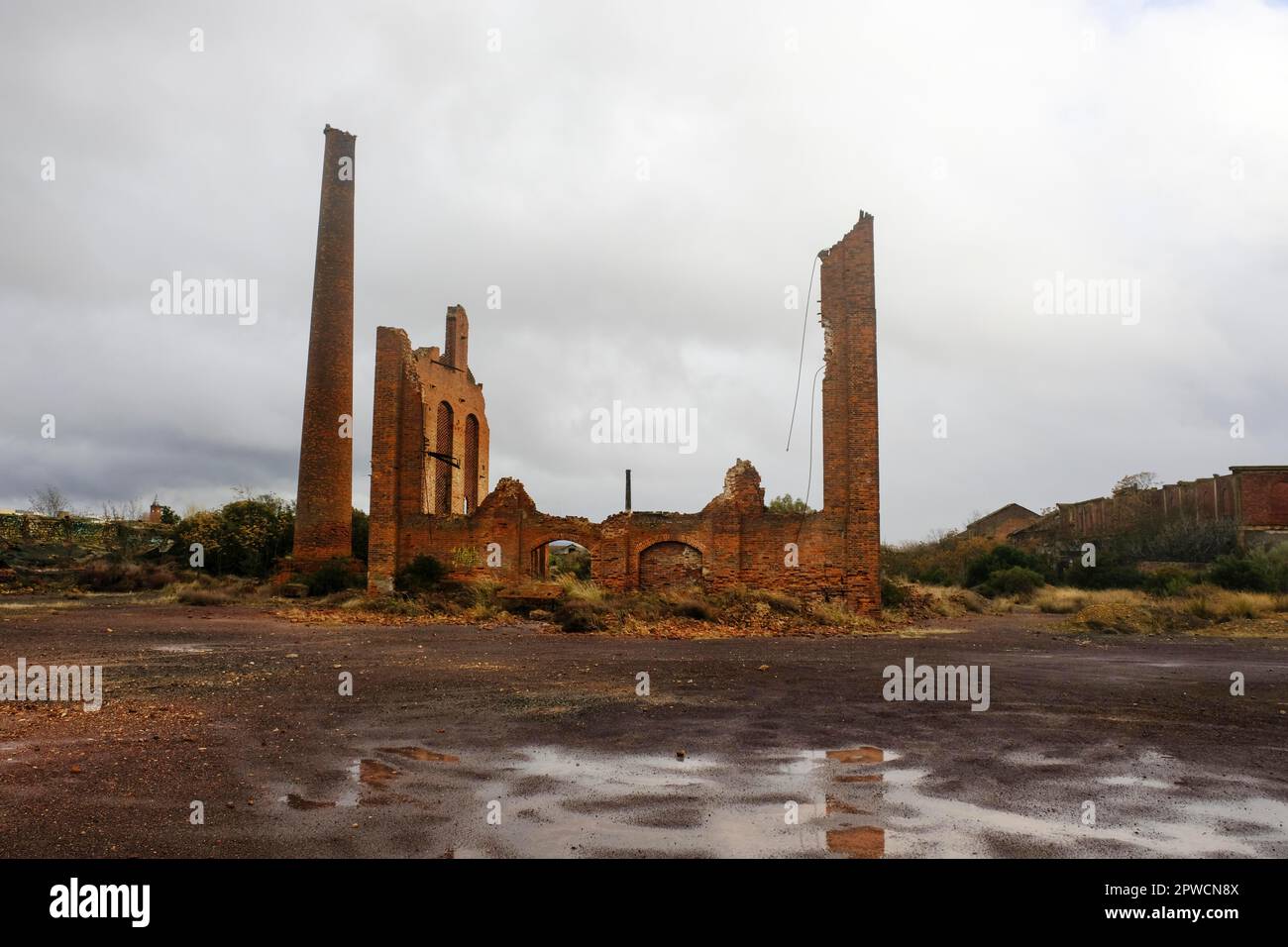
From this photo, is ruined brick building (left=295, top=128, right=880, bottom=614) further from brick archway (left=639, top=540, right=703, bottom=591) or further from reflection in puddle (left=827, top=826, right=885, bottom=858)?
reflection in puddle (left=827, top=826, right=885, bottom=858)

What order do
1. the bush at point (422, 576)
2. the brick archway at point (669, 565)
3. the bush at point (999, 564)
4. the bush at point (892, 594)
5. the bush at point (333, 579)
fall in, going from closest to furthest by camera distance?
the brick archway at point (669, 565), the bush at point (892, 594), the bush at point (422, 576), the bush at point (333, 579), the bush at point (999, 564)

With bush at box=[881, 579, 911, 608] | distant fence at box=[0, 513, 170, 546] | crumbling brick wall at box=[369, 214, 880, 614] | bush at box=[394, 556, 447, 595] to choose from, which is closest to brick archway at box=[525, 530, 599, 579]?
crumbling brick wall at box=[369, 214, 880, 614]

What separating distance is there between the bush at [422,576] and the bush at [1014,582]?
20.7 metres

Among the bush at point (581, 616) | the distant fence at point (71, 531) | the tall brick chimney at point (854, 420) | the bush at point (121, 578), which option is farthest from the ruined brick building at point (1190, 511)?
the distant fence at point (71, 531)

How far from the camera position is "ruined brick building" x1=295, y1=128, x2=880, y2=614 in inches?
875

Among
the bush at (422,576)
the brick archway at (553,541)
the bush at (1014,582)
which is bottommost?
the bush at (1014,582)

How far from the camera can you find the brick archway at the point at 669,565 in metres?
23.5

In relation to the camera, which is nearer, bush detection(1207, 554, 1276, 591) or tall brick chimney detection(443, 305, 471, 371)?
bush detection(1207, 554, 1276, 591)

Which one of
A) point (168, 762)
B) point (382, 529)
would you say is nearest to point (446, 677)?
point (168, 762)

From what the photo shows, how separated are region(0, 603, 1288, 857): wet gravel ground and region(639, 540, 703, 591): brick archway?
34.9 feet

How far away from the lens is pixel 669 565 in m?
23.7

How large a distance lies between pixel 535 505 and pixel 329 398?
10.7 m

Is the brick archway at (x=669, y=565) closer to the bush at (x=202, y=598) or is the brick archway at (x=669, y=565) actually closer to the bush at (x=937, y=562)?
the bush at (x=202, y=598)
